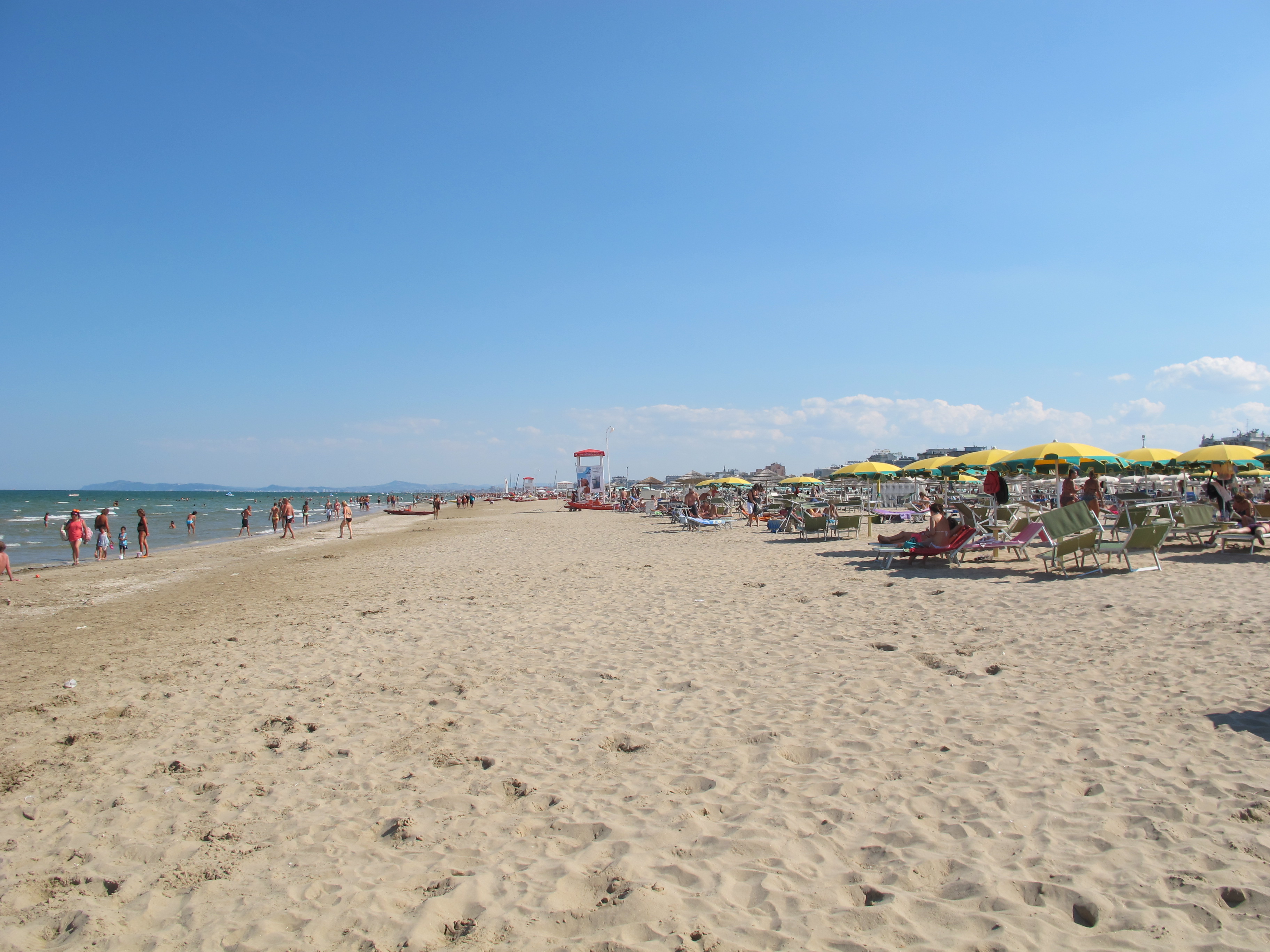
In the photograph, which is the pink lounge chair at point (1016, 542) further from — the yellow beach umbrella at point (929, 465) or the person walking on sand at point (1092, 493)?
the yellow beach umbrella at point (929, 465)

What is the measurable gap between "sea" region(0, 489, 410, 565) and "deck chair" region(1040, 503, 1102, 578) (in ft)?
71.0

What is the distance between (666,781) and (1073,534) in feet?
24.5

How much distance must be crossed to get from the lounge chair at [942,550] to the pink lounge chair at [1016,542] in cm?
12

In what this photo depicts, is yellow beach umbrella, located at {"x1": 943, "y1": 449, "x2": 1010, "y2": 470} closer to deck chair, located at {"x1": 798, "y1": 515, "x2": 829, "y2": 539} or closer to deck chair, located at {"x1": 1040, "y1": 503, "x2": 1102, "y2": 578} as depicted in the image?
deck chair, located at {"x1": 798, "y1": 515, "x2": 829, "y2": 539}

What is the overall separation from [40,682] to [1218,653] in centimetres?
944

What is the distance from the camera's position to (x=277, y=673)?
18.7 ft

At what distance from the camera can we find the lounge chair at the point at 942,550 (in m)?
9.43

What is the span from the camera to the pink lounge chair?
9.35 m

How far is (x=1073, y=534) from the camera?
27.9 ft

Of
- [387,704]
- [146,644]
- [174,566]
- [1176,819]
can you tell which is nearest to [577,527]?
[174,566]

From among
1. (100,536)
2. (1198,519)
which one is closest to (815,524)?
(1198,519)

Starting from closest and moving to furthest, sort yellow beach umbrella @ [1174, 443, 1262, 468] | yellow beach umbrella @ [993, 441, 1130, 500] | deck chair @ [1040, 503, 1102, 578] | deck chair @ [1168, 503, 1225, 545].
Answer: deck chair @ [1040, 503, 1102, 578] < deck chair @ [1168, 503, 1225, 545] < yellow beach umbrella @ [993, 441, 1130, 500] < yellow beach umbrella @ [1174, 443, 1262, 468]

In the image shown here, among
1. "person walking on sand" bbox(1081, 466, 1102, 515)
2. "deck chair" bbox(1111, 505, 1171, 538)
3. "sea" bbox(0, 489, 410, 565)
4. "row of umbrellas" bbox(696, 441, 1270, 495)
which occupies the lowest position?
"sea" bbox(0, 489, 410, 565)

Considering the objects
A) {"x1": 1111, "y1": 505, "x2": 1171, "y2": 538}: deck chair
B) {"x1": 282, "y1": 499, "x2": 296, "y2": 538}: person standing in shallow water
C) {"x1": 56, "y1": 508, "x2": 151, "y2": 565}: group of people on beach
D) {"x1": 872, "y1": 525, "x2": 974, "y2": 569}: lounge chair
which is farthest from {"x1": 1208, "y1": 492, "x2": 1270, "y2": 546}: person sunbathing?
{"x1": 282, "y1": 499, "x2": 296, "y2": 538}: person standing in shallow water
